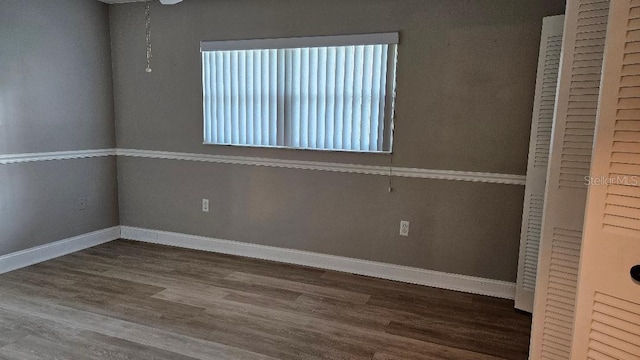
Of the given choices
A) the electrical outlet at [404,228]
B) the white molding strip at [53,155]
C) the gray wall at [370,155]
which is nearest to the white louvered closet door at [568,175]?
the gray wall at [370,155]

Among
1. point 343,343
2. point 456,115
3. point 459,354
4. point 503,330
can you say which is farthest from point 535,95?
point 343,343

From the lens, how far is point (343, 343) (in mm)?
2377

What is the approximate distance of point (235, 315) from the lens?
268 cm

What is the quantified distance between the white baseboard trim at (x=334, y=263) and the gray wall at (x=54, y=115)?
0.68 meters

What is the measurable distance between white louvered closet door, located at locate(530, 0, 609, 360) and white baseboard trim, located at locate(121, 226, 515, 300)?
48.0 inches

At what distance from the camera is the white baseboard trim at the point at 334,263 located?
122 inches

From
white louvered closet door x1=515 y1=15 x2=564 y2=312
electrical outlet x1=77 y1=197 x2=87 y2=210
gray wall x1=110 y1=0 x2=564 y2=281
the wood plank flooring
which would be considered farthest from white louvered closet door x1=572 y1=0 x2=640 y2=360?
electrical outlet x1=77 y1=197 x2=87 y2=210

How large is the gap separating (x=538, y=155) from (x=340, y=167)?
147 cm

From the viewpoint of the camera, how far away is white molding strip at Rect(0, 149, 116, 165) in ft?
10.7

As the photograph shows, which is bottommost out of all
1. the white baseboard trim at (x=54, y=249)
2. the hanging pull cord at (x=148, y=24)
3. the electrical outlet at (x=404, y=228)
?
the white baseboard trim at (x=54, y=249)

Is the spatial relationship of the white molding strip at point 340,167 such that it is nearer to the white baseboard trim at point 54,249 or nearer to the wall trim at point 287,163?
the wall trim at point 287,163

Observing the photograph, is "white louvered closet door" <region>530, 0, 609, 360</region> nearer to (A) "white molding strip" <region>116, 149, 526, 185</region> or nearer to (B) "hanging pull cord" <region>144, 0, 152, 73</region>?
(A) "white molding strip" <region>116, 149, 526, 185</region>

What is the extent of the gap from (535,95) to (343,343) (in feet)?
6.61

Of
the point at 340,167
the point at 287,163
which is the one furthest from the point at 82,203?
the point at 340,167
